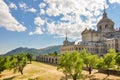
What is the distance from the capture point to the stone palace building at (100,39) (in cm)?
14788

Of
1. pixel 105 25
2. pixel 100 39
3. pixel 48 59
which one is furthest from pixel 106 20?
pixel 48 59

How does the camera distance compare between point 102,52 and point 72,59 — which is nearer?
point 72,59

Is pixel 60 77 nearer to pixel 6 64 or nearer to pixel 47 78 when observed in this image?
pixel 47 78

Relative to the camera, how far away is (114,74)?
8700 cm

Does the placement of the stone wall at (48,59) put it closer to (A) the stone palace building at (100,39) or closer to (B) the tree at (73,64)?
(A) the stone palace building at (100,39)

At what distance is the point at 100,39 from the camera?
529 ft

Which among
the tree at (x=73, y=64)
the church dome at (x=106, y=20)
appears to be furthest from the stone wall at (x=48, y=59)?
the tree at (x=73, y=64)

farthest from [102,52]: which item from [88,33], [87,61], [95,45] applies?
[87,61]

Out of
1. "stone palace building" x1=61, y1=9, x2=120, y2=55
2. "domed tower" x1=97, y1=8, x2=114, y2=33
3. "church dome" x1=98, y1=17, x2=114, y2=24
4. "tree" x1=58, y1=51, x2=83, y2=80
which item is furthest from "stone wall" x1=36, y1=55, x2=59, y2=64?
"tree" x1=58, y1=51, x2=83, y2=80

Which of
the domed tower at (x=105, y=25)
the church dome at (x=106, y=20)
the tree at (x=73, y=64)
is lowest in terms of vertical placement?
the tree at (x=73, y=64)

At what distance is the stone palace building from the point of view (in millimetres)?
147875

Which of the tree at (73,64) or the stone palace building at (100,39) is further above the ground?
the stone palace building at (100,39)

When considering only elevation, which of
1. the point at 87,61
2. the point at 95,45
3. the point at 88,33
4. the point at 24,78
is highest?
the point at 88,33

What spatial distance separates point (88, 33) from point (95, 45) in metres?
14.7
